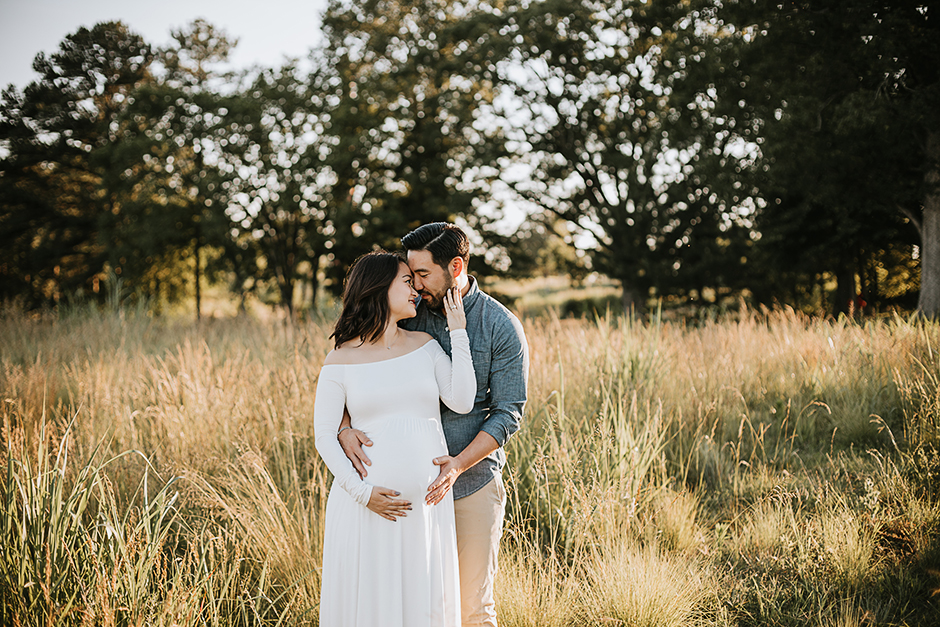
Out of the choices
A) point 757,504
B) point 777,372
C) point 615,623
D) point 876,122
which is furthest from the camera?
point 876,122

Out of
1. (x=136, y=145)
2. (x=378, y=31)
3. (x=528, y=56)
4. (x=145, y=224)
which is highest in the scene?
(x=378, y=31)

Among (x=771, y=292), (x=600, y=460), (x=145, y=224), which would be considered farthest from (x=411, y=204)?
(x=600, y=460)

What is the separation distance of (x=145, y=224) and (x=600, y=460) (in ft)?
72.9

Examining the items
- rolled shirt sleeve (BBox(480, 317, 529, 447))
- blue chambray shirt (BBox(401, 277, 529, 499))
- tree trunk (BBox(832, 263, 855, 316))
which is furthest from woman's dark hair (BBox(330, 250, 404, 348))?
tree trunk (BBox(832, 263, 855, 316))

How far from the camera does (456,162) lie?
20.9 metres

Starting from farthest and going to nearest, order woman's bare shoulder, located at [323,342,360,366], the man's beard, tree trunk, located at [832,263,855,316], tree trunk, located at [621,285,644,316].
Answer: tree trunk, located at [621,285,644,316] → tree trunk, located at [832,263,855,316] → the man's beard → woman's bare shoulder, located at [323,342,360,366]

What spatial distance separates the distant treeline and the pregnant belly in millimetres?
13252

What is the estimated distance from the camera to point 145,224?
836 inches

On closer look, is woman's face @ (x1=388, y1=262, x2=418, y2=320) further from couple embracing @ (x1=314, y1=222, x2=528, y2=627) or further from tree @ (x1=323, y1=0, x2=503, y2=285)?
tree @ (x1=323, y1=0, x2=503, y2=285)

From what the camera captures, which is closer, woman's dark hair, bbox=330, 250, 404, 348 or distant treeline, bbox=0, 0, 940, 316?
woman's dark hair, bbox=330, 250, 404, 348

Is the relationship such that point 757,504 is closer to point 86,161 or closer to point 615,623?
point 615,623

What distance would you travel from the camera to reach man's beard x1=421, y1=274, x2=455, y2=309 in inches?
94.0

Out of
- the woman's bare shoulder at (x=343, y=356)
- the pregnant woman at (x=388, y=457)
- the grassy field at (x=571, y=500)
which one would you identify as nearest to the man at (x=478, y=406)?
the pregnant woman at (x=388, y=457)

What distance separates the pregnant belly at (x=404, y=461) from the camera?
211cm
